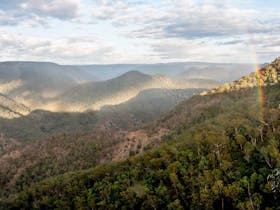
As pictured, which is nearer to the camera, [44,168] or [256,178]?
[256,178]

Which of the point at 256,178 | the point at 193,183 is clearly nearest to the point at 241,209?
the point at 256,178

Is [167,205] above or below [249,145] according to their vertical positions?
below

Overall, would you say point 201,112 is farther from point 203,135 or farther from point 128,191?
point 128,191

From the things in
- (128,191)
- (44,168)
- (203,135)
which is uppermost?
(203,135)

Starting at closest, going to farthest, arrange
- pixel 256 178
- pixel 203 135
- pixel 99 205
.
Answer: pixel 256 178 < pixel 99 205 < pixel 203 135

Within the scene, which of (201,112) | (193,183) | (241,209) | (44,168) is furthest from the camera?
(201,112)
